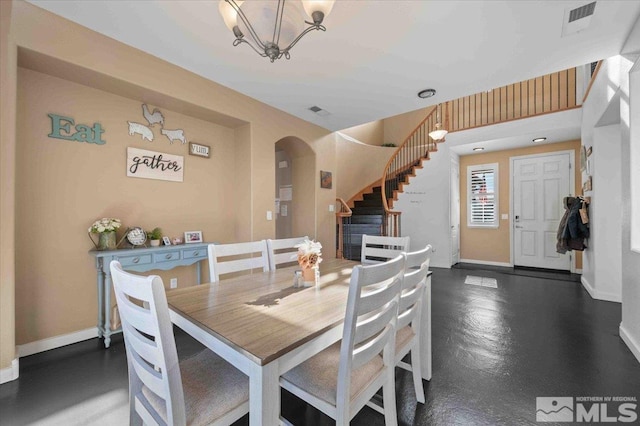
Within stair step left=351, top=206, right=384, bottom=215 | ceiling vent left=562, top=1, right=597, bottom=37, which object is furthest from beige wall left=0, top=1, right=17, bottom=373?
stair step left=351, top=206, right=384, bottom=215

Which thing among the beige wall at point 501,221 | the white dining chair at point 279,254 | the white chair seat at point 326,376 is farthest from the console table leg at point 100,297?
the beige wall at point 501,221

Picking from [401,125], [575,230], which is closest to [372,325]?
[575,230]

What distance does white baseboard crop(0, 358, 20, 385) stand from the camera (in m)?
1.86

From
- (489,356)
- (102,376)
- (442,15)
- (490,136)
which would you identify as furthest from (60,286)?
(490,136)

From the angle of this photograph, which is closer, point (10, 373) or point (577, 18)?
point (10, 373)

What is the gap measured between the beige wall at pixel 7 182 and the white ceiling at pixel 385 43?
41 cm

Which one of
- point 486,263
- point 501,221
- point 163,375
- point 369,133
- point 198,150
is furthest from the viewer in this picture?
point 369,133

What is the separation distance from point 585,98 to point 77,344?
7.08 meters

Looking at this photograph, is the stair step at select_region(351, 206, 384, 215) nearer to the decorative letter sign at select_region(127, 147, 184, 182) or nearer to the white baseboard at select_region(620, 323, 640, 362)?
the white baseboard at select_region(620, 323, 640, 362)

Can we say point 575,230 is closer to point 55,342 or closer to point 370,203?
point 370,203

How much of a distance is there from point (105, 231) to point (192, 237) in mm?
889

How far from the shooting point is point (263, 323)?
44.2 inches

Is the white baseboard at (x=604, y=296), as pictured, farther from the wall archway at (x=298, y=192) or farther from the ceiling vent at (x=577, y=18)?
the wall archway at (x=298, y=192)

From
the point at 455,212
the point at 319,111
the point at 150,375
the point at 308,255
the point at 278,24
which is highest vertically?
the point at 319,111
